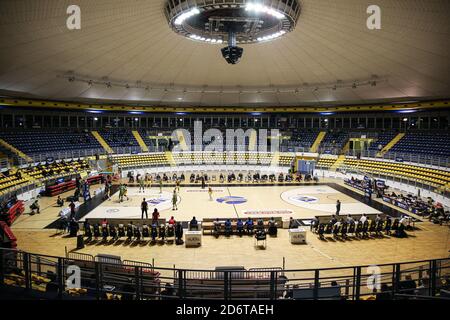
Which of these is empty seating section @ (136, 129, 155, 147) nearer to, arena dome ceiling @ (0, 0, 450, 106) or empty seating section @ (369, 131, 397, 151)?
arena dome ceiling @ (0, 0, 450, 106)

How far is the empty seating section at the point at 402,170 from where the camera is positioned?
25.9 m

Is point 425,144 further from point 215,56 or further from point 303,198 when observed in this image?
point 215,56

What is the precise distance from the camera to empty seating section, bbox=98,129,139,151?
44.6 metres

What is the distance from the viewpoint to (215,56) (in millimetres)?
25797

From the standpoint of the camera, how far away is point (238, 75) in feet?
106

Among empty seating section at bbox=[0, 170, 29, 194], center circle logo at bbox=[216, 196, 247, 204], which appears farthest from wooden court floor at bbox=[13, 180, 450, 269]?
center circle logo at bbox=[216, 196, 247, 204]

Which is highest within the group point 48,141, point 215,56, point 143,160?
point 215,56

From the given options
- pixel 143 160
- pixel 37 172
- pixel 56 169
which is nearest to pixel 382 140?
pixel 143 160

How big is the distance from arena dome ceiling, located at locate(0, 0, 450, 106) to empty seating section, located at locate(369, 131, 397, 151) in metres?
5.40

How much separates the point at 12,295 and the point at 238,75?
29197 mm

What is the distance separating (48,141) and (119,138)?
10530mm
